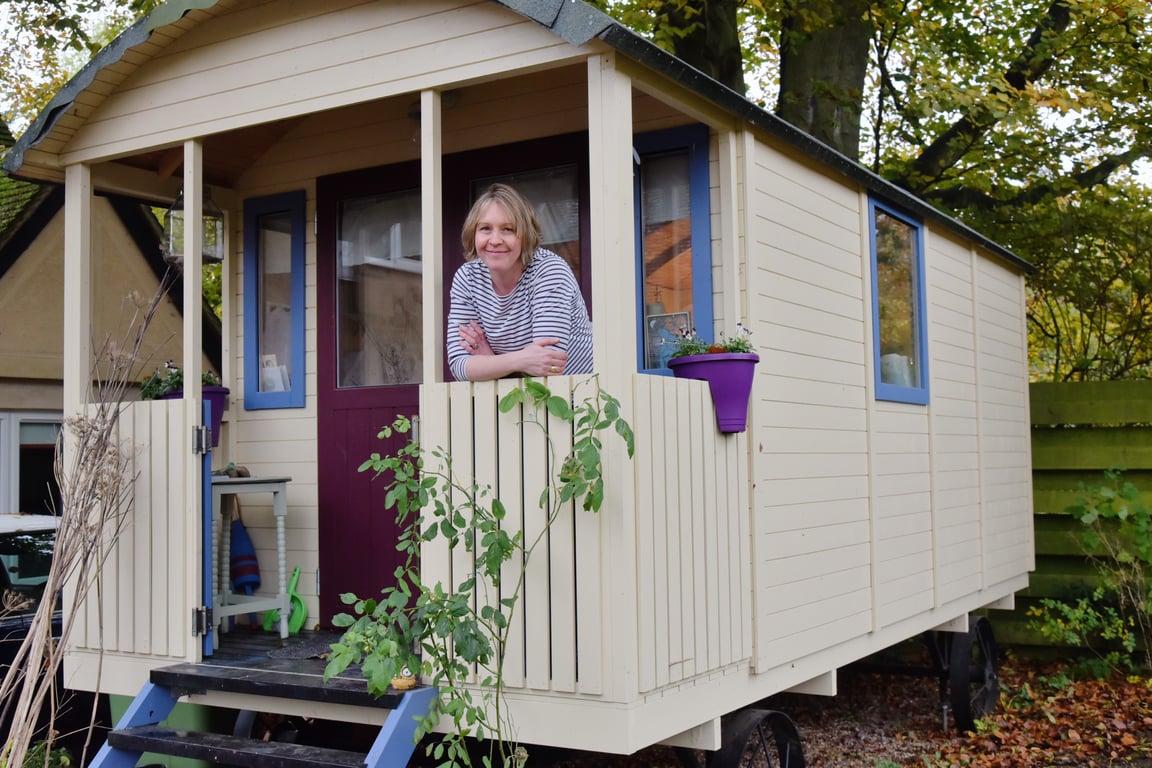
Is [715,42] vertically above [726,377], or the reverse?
[715,42]

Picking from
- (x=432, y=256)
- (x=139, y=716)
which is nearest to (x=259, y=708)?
(x=139, y=716)

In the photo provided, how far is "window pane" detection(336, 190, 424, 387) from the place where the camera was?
5.79 m

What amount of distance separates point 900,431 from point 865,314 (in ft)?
2.41

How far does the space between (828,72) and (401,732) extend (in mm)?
8176

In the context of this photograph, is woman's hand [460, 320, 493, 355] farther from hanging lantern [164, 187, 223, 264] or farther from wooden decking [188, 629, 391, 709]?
hanging lantern [164, 187, 223, 264]

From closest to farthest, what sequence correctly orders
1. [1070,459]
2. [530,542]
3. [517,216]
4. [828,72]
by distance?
[530,542], [517,216], [1070,459], [828,72]

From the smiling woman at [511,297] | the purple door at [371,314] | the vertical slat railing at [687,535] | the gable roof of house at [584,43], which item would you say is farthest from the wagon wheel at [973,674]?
the smiling woman at [511,297]

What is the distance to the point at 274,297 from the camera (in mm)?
6277

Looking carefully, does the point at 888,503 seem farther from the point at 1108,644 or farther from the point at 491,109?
the point at 1108,644

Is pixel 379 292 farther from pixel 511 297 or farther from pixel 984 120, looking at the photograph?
pixel 984 120

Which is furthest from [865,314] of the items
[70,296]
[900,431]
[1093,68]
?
[1093,68]

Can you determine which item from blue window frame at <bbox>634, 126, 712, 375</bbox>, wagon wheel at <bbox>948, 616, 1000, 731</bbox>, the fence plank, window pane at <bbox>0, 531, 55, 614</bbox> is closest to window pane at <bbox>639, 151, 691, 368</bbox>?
blue window frame at <bbox>634, 126, 712, 375</bbox>

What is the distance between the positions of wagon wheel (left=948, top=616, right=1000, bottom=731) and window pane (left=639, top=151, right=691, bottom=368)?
3399 millimetres

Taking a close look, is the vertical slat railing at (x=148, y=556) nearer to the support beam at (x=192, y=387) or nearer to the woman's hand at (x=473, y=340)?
the support beam at (x=192, y=387)
